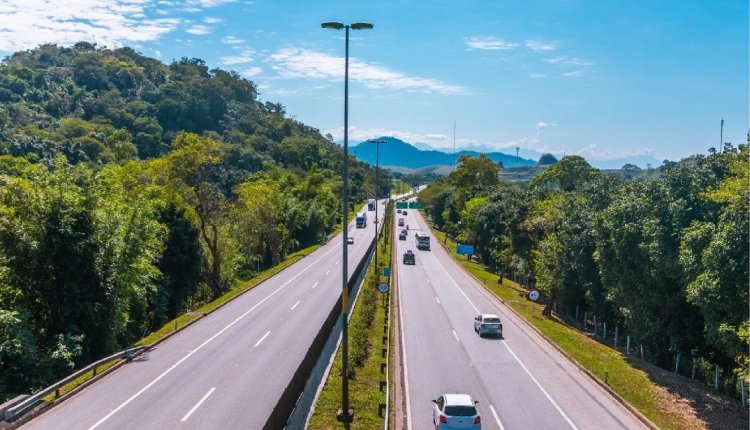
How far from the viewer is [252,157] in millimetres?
140000

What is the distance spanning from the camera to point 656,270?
1093 inches

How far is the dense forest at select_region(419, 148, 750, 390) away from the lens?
20.8 metres

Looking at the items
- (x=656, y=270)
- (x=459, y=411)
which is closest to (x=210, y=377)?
(x=459, y=411)

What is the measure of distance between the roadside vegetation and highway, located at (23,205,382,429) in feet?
45.8

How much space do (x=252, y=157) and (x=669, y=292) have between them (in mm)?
120359

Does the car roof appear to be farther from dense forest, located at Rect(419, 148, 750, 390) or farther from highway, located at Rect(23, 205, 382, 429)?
dense forest, located at Rect(419, 148, 750, 390)

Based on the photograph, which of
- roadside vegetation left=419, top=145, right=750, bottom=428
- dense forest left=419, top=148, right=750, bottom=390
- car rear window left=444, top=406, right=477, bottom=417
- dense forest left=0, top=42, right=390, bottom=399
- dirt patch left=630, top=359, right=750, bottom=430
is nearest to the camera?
car rear window left=444, top=406, right=477, bottom=417

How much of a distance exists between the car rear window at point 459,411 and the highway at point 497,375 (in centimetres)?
160

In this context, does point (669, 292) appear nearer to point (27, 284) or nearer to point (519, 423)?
point (519, 423)

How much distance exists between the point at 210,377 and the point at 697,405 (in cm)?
1905

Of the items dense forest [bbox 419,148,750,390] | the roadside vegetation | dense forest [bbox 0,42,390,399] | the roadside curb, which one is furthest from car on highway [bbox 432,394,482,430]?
dense forest [bbox 0,42,390,399]

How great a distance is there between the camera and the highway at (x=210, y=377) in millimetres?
19266

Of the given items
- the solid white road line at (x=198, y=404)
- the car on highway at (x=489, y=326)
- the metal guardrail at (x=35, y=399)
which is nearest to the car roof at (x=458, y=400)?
the solid white road line at (x=198, y=404)

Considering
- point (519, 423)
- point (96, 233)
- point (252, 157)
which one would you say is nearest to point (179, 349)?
point (96, 233)
